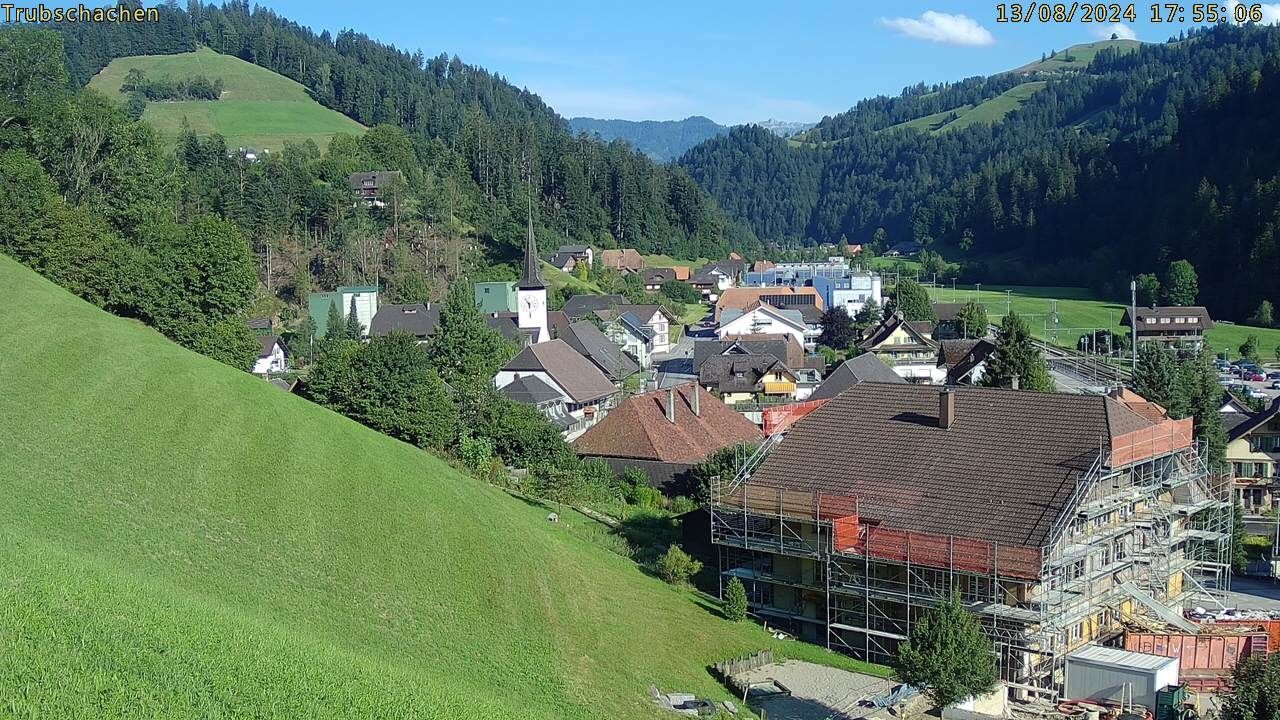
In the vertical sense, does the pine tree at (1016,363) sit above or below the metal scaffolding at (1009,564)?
above

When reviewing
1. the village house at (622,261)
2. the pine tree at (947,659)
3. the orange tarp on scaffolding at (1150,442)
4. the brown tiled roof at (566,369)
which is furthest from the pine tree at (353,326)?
the pine tree at (947,659)

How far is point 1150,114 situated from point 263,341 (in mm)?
167426

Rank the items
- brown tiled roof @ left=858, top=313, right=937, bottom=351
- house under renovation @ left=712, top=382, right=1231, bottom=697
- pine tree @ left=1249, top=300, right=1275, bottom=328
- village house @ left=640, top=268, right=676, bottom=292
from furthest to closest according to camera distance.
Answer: village house @ left=640, top=268, right=676, bottom=292
pine tree @ left=1249, top=300, right=1275, bottom=328
brown tiled roof @ left=858, top=313, right=937, bottom=351
house under renovation @ left=712, top=382, right=1231, bottom=697

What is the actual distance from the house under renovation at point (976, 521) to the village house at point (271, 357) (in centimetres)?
3209

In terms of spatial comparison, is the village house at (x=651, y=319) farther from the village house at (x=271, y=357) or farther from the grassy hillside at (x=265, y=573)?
the grassy hillside at (x=265, y=573)

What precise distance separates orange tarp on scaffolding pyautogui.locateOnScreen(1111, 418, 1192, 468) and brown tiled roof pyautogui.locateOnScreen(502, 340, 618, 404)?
26.7m

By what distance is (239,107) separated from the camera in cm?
11450

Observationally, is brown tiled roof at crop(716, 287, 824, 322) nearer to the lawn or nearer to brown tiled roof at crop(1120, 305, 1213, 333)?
the lawn

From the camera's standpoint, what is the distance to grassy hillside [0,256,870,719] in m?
14.2

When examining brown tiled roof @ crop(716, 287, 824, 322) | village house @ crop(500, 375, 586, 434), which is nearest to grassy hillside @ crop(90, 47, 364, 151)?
brown tiled roof @ crop(716, 287, 824, 322)

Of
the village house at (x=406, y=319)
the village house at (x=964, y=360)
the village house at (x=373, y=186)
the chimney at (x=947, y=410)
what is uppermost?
the village house at (x=373, y=186)

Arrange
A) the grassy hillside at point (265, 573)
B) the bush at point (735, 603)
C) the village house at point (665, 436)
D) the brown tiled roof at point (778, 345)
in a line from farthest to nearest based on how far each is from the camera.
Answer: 1. the brown tiled roof at point (778, 345)
2. the village house at point (665, 436)
3. the bush at point (735, 603)
4. the grassy hillside at point (265, 573)

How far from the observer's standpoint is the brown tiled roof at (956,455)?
22.9 metres

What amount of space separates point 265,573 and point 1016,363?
89.9 ft
